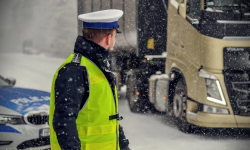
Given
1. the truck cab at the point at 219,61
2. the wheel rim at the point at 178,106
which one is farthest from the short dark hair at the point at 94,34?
the wheel rim at the point at 178,106

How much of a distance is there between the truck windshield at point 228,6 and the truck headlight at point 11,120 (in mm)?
3384

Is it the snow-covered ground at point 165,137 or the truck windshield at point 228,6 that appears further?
the truck windshield at point 228,6

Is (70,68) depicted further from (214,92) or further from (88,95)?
(214,92)

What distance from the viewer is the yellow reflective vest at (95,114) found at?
2227 millimetres

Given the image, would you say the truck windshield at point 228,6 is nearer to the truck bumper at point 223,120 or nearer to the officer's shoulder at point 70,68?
the truck bumper at point 223,120

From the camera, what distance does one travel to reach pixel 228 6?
645 cm

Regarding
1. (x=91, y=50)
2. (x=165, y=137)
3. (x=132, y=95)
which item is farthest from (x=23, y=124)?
(x=132, y=95)

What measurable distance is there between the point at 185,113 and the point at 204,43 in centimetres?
134

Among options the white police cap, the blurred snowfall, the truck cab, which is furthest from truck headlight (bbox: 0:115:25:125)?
the blurred snowfall

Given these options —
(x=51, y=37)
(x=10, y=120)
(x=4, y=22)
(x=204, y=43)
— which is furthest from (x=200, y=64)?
(x=4, y=22)

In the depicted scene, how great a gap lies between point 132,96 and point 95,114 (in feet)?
21.8

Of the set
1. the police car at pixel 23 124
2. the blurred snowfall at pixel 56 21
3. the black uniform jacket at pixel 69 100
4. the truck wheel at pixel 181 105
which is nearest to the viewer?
the black uniform jacket at pixel 69 100

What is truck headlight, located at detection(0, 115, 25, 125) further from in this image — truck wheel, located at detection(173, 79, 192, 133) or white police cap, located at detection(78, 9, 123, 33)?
truck wheel, located at detection(173, 79, 192, 133)

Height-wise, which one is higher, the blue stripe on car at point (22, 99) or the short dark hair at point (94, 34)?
the short dark hair at point (94, 34)
